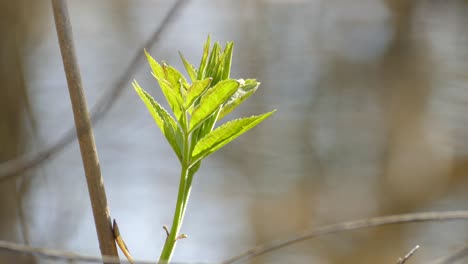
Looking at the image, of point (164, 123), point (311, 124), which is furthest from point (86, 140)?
point (311, 124)

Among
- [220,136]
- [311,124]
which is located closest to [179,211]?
[220,136]

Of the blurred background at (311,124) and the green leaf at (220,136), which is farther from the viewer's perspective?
the blurred background at (311,124)

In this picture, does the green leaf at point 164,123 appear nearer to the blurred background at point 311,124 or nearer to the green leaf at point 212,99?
the green leaf at point 212,99

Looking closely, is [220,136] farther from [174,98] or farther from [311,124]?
[311,124]

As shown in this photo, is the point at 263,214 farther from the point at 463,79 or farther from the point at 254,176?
the point at 463,79

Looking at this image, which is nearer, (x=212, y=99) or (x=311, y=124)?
(x=212, y=99)

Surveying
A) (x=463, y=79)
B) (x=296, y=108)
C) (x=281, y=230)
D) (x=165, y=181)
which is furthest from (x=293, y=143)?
(x=463, y=79)

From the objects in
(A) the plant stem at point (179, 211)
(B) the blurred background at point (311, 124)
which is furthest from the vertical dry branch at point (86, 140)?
(B) the blurred background at point (311, 124)
